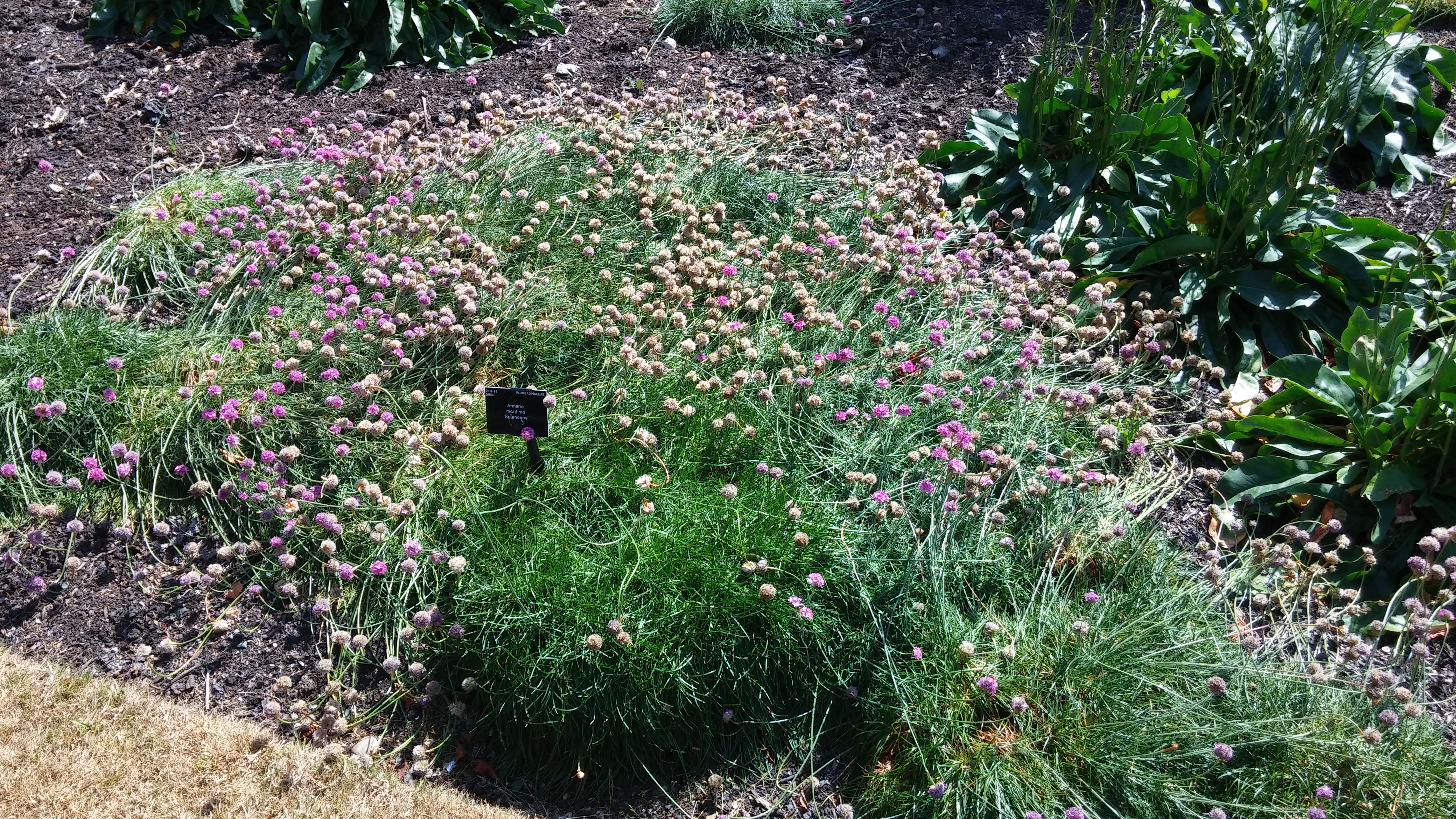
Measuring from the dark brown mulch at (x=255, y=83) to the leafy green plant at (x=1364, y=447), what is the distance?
2.44 metres

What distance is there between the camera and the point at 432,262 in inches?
160

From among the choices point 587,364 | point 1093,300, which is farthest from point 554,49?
point 1093,300

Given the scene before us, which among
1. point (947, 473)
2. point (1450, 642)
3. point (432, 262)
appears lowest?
point (1450, 642)

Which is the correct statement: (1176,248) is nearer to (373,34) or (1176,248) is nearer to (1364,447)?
(1364,447)

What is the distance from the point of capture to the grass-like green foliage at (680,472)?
9.50 ft

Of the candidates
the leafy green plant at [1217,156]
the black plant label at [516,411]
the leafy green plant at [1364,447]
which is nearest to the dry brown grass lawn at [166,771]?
the black plant label at [516,411]

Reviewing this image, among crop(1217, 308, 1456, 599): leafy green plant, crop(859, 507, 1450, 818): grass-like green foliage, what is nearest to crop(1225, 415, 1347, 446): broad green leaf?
crop(1217, 308, 1456, 599): leafy green plant

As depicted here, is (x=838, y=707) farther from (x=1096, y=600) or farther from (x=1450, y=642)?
(x=1450, y=642)

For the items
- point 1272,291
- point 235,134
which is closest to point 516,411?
point 1272,291

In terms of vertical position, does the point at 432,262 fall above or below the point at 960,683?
above

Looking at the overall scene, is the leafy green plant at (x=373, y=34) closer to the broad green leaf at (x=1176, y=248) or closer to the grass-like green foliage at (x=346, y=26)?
the grass-like green foliage at (x=346, y=26)

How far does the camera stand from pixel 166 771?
2.94m

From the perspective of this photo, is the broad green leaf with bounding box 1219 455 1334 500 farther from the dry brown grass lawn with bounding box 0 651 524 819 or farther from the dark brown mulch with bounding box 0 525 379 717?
the dark brown mulch with bounding box 0 525 379 717

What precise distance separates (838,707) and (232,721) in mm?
1862
